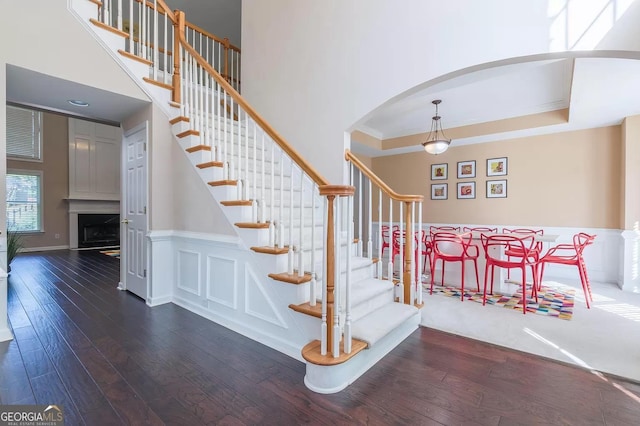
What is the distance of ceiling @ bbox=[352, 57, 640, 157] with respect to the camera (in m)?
3.20

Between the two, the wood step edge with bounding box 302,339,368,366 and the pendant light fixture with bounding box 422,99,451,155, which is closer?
the wood step edge with bounding box 302,339,368,366

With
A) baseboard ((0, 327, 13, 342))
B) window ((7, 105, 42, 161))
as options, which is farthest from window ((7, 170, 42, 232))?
baseboard ((0, 327, 13, 342))

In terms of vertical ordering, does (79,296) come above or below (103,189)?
below

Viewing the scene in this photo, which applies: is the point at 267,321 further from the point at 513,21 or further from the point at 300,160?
the point at 513,21

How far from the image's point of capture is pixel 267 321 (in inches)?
96.0

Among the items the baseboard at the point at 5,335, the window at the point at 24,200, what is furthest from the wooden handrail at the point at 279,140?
the window at the point at 24,200

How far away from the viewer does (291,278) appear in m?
2.19

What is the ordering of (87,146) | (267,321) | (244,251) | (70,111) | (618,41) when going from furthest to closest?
1. (87,146)
2. (70,111)
3. (244,251)
4. (267,321)
5. (618,41)

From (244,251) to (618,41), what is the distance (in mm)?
3401

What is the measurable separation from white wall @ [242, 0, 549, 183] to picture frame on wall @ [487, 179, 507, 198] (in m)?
3.82

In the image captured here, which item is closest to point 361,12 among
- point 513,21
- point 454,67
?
point 454,67

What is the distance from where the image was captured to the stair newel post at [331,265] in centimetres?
188

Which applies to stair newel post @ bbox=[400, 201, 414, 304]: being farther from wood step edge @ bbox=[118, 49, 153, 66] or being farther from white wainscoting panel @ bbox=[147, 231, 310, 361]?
wood step edge @ bbox=[118, 49, 153, 66]

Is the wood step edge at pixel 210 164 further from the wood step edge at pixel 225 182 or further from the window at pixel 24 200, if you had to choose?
Result: the window at pixel 24 200
